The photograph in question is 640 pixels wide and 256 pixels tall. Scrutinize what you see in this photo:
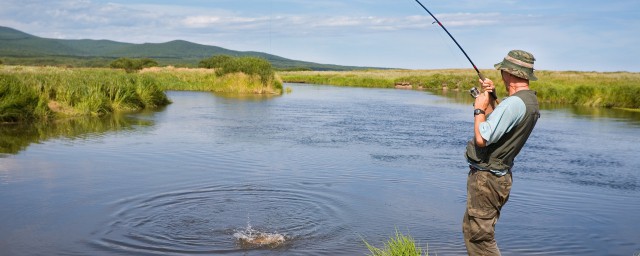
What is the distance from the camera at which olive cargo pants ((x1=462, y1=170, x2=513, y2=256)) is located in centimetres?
408

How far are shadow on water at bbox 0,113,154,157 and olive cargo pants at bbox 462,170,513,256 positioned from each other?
29.3ft

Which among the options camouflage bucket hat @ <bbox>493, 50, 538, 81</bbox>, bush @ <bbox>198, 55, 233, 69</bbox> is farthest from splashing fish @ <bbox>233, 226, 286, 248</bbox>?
bush @ <bbox>198, 55, 233, 69</bbox>

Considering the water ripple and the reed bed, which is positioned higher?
the reed bed

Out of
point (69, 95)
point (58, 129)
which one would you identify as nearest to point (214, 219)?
point (58, 129)

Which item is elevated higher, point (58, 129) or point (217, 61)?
point (217, 61)

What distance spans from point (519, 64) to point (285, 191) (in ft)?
15.4

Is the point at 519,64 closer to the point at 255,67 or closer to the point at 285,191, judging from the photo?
the point at 285,191

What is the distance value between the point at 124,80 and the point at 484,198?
61.2 feet

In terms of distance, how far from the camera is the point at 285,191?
830 cm

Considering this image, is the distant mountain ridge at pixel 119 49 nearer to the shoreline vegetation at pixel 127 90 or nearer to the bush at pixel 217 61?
the bush at pixel 217 61

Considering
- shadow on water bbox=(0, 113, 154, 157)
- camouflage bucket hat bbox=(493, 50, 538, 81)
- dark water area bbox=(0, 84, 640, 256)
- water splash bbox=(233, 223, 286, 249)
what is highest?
camouflage bucket hat bbox=(493, 50, 538, 81)

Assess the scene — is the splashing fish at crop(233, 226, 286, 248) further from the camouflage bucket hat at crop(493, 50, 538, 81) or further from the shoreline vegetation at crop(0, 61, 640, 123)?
the shoreline vegetation at crop(0, 61, 640, 123)

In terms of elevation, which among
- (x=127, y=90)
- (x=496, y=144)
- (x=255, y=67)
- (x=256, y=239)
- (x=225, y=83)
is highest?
(x=255, y=67)

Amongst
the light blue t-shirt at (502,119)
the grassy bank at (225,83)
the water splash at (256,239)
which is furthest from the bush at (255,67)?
the light blue t-shirt at (502,119)
